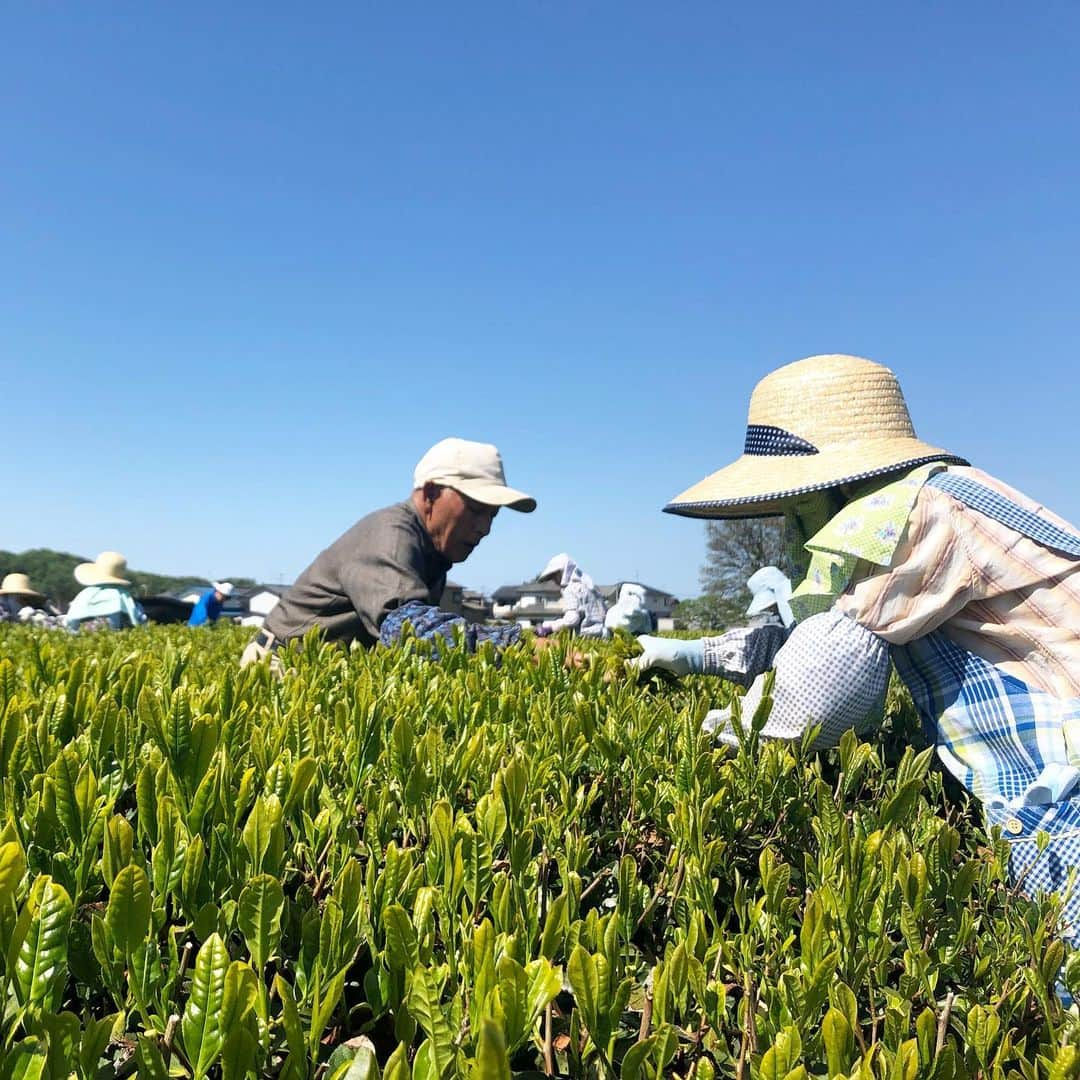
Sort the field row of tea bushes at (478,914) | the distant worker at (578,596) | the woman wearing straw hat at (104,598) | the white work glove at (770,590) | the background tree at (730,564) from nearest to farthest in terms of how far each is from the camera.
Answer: the field row of tea bushes at (478,914)
the white work glove at (770,590)
the distant worker at (578,596)
the woman wearing straw hat at (104,598)
the background tree at (730,564)

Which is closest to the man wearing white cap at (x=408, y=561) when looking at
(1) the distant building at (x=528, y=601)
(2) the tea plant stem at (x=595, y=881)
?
(2) the tea plant stem at (x=595, y=881)

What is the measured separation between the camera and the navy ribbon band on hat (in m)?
2.53

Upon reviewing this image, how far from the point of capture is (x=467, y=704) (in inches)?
91.7

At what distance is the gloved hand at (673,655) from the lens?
9.43ft

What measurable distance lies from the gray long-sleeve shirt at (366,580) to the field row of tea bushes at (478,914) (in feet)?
6.35

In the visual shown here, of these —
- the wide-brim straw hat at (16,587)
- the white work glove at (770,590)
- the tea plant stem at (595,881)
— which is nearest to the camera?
the tea plant stem at (595,881)

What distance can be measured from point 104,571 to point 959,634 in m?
14.0

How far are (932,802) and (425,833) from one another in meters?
1.48

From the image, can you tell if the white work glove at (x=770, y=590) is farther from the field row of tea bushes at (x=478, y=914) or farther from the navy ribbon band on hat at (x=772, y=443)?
the field row of tea bushes at (x=478, y=914)

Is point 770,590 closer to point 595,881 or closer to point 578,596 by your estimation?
point 595,881

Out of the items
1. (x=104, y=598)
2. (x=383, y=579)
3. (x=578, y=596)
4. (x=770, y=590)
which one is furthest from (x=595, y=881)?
(x=104, y=598)

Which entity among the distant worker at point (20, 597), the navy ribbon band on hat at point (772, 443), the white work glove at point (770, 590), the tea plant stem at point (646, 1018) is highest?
the navy ribbon band on hat at point (772, 443)

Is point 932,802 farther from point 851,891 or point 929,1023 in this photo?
point 929,1023

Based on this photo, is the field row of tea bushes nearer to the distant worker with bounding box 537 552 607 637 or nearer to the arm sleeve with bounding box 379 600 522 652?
the arm sleeve with bounding box 379 600 522 652
